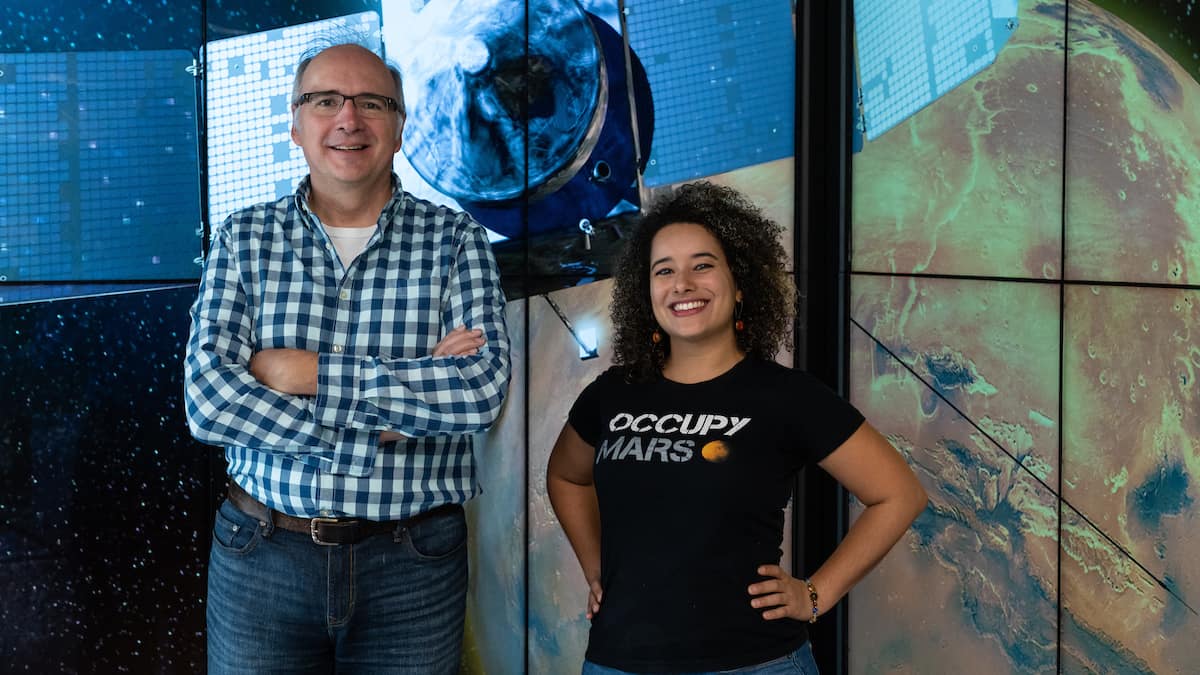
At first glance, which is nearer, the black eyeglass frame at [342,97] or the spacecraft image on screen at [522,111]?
the black eyeglass frame at [342,97]

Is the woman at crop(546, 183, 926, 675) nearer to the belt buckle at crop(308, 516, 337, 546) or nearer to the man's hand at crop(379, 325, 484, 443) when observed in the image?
the man's hand at crop(379, 325, 484, 443)

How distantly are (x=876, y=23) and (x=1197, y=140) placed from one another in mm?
919

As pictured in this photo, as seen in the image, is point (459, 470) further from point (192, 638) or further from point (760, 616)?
point (192, 638)

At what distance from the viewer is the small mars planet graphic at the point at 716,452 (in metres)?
1.67

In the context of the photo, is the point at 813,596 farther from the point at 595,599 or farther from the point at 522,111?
the point at 522,111

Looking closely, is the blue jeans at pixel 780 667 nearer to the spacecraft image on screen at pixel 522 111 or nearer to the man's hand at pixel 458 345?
the man's hand at pixel 458 345

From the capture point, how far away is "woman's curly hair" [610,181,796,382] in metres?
1.89

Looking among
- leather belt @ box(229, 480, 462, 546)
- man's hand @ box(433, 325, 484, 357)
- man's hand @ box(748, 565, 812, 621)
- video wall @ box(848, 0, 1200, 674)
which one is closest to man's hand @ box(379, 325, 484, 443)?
man's hand @ box(433, 325, 484, 357)

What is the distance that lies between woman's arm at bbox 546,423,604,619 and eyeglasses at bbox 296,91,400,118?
75 centimetres

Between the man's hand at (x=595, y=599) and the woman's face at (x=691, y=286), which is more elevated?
the woman's face at (x=691, y=286)

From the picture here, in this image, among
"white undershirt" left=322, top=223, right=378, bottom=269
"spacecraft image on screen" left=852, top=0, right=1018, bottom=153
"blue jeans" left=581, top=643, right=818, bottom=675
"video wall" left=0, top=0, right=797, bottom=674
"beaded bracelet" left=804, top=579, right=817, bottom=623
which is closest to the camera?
"blue jeans" left=581, top=643, right=818, bottom=675

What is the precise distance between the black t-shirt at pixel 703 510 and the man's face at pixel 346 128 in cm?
73

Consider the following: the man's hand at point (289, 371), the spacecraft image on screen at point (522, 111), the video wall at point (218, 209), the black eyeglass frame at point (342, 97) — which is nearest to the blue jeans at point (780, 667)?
the man's hand at point (289, 371)

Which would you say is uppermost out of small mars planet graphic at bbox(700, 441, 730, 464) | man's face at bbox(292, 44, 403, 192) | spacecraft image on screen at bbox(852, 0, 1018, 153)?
spacecraft image on screen at bbox(852, 0, 1018, 153)
